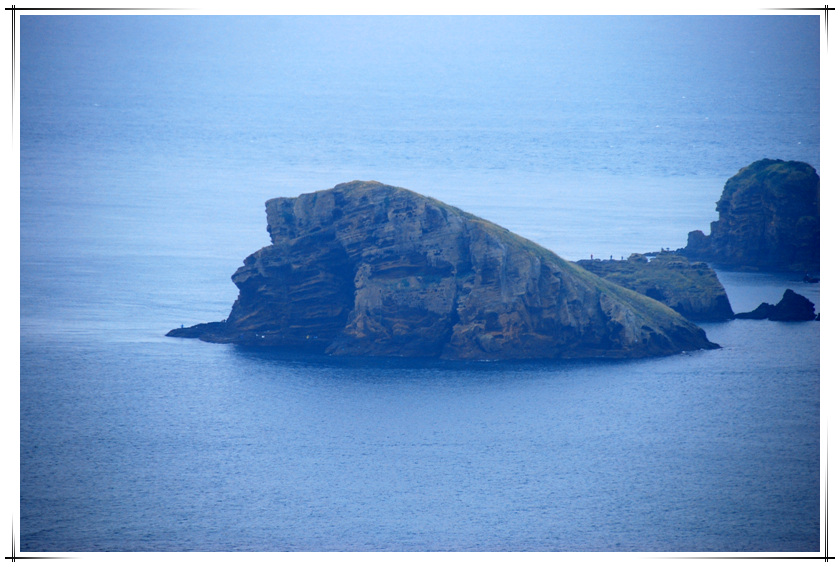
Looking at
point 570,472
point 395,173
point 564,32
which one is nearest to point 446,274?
point 570,472

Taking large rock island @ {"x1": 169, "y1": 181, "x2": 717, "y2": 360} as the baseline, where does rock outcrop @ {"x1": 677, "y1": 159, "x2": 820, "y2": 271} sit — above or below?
above

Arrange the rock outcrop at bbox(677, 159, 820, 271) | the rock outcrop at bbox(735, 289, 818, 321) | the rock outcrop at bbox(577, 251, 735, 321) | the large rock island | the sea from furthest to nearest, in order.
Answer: the rock outcrop at bbox(677, 159, 820, 271) < the rock outcrop at bbox(577, 251, 735, 321) < the rock outcrop at bbox(735, 289, 818, 321) < the large rock island < the sea

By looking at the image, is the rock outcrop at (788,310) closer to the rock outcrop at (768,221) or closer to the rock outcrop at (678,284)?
the rock outcrop at (678,284)

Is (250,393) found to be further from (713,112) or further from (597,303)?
(713,112)

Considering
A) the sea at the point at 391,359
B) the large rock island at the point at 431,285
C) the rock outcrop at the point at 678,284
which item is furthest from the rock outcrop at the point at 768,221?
the large rock island at the point at 431,285

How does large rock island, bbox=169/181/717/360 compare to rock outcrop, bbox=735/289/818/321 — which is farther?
rock outcrop, bbox=735/289/818/321

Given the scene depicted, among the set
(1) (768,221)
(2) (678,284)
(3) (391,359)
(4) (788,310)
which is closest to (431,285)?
(3) (391,359)

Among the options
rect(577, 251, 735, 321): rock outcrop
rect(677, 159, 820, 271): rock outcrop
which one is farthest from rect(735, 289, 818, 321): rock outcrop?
rect(677, 159, 820, 271): rock outcrop

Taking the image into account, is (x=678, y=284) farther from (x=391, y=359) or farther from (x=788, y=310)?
(x=391, y=359)

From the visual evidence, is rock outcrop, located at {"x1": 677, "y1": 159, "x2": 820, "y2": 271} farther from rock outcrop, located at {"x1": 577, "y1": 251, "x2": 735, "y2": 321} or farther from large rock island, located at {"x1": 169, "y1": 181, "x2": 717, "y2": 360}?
large rock island, located at {"x1": 169, "y1": 181, "x2": 717, "y2": 360}
